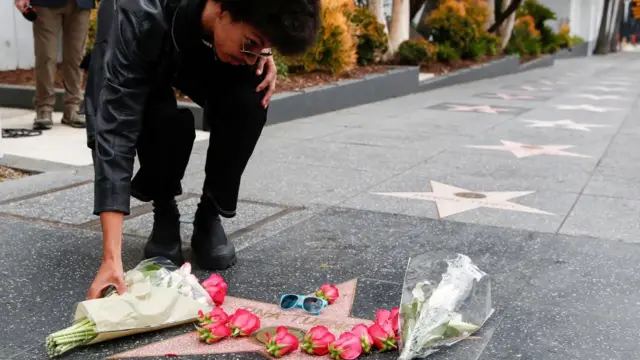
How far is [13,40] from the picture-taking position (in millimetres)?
9570

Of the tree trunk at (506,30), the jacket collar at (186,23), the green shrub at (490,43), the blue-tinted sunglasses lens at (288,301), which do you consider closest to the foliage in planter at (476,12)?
the green shrub at (490,43)

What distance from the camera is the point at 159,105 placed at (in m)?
2.96

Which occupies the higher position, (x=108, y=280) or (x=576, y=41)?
(x=108, y=280)

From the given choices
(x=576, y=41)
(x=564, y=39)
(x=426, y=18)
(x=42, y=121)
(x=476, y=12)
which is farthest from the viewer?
(x=576, y=41)

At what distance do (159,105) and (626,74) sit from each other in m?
15.9

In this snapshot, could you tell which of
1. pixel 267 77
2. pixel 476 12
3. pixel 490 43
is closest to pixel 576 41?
pixel 490 43

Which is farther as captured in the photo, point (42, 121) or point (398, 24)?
point (398, 24)

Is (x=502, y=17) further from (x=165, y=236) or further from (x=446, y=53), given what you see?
(x=165, y=236)

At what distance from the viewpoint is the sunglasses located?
271 cm

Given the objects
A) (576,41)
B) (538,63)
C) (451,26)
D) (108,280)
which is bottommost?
(538,63)

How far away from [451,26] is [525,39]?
662cm

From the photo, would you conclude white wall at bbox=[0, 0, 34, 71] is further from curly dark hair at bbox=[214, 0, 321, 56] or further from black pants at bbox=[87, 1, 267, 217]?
curly dark hair at bbox=[214, 0, 321, 56]

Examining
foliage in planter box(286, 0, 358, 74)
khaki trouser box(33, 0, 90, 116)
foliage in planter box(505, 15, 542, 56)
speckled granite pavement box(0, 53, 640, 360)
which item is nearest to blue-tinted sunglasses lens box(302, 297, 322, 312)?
speckled granite pavement box(0, 53, 640, 360)

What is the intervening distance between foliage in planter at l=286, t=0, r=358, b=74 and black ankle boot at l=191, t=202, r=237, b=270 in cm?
625
